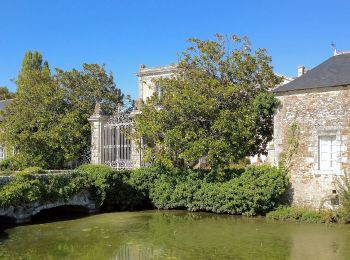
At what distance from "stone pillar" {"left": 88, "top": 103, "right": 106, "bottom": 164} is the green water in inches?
212

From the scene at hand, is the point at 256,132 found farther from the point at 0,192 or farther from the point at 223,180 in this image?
the point at 0,192

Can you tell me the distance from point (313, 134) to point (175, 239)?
6.24m

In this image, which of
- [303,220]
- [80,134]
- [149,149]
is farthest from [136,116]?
[303,220]

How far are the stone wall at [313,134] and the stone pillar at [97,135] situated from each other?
845 cm

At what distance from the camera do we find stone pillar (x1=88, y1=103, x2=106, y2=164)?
20.8 meters

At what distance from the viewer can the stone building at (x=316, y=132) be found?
14.6 m

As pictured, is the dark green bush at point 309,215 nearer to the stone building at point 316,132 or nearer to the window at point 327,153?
the stone building at point 316,132

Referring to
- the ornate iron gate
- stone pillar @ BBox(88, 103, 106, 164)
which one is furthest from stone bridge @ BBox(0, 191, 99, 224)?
stone pillar @ BBox(88, 103, 106, 164)

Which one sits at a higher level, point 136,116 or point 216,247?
point 136,116

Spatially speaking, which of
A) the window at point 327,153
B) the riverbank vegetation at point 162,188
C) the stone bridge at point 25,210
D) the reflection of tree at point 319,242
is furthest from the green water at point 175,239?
the window at point 327,153

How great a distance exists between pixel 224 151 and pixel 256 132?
1847 millimetres

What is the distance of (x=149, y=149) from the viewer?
59.9 ft

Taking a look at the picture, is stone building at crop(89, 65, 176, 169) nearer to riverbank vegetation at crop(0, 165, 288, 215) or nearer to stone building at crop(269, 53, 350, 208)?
riverbank vegetation at crop(0, 165, 288, 215)

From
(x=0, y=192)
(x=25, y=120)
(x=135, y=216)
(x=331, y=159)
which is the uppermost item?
(x=25, y=120)
